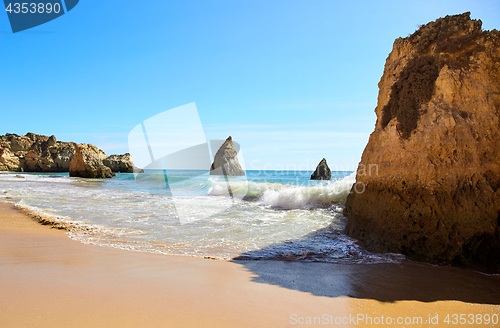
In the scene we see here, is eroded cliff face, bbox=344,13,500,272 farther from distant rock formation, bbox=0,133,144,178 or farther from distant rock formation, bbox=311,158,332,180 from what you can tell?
distant rock formation, bbox=0,133,144,178

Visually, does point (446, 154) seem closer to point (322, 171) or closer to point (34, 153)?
point (322, 171)

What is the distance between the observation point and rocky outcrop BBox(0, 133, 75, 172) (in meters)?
43.5

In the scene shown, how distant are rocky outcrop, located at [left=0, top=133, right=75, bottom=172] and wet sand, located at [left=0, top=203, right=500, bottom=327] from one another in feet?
168

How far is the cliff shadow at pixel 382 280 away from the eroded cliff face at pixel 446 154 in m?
0.43

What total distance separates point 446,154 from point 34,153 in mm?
55724

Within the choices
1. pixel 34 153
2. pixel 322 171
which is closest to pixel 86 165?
pixel 34 153

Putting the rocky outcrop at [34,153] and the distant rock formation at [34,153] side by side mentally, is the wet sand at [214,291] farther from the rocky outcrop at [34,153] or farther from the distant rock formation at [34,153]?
the rocky outcrop at [34,153]

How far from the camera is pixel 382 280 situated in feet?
10.8

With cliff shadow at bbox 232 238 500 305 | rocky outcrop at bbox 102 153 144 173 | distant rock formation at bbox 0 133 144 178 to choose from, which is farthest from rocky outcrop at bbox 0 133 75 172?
cliff shadow at bbox 232 238 500 305

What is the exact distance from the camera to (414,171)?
14.0ft

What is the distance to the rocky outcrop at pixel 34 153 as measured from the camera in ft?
143

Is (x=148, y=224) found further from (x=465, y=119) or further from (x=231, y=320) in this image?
(x=465, y=119)

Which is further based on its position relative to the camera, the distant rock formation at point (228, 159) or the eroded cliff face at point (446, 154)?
the distant rock formation at point (228, 159)

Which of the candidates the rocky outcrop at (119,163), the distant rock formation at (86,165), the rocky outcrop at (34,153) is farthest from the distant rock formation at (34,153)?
the distant rock formation at (86,165)
